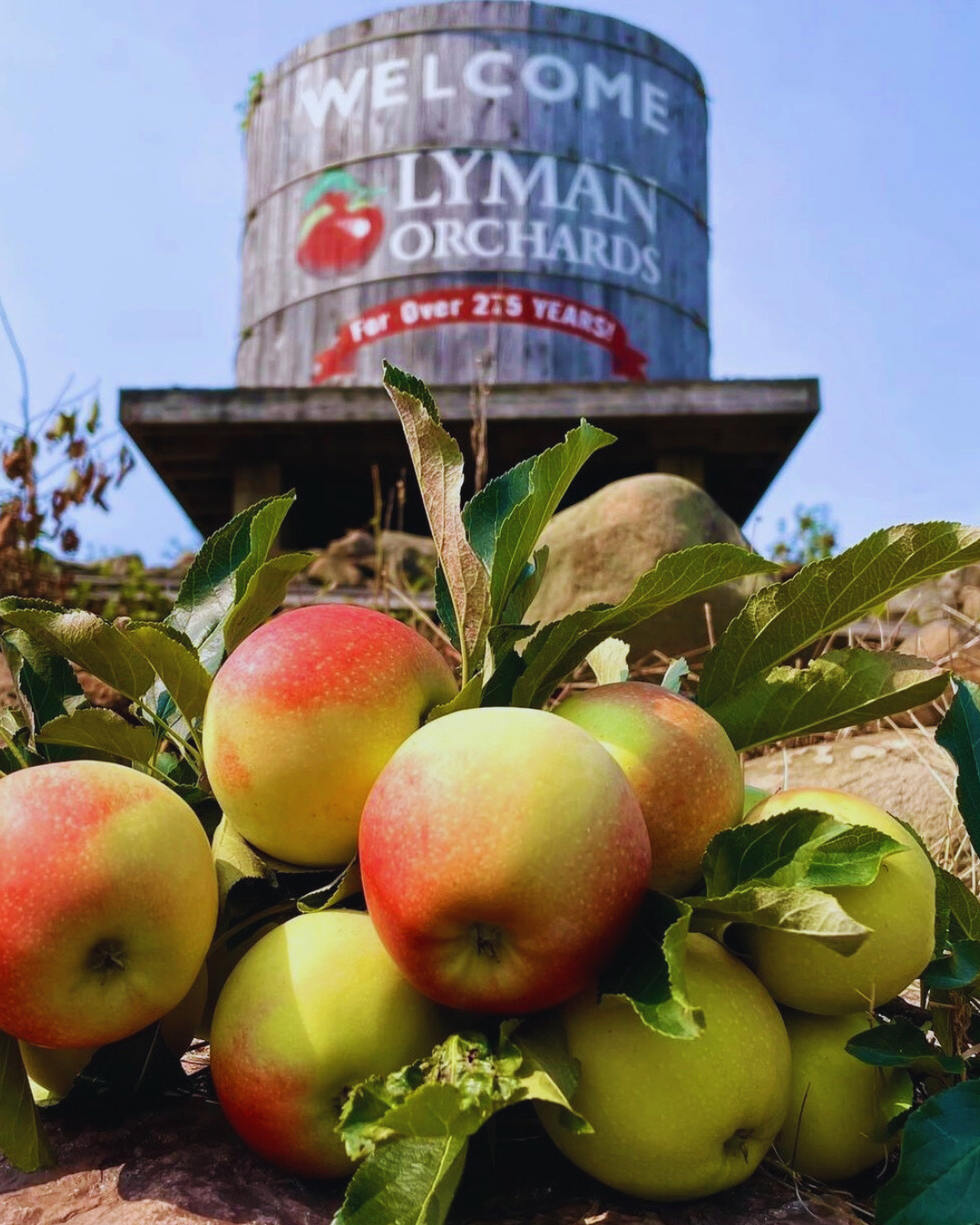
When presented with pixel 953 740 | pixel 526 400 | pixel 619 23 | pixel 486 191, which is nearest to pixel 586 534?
pixel 526 400

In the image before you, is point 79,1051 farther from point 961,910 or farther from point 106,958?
point 961,910

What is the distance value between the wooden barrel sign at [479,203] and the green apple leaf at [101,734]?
5.82 m

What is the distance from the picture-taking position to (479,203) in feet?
22.5

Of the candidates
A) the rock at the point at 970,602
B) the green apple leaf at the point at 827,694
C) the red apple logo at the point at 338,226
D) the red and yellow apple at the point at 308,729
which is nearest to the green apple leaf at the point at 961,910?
the green apple leaf at the point at 827,694

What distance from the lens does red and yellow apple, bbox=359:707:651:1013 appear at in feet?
2.28

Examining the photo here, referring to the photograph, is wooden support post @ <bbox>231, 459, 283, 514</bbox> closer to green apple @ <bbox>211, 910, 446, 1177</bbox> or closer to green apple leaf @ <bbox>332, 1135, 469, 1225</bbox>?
green apple @ <bbox>211, 910, 446, 1177</bbox>

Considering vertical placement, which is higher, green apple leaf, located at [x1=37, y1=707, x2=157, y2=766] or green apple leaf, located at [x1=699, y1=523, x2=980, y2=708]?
green apple leaf, located at [x1=699, y1=523, x2=980, y2=708]

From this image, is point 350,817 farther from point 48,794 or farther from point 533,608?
point 533,608

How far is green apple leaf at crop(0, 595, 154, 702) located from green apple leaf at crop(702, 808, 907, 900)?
49 centimetres

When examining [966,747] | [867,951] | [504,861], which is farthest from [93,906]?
[966,747]

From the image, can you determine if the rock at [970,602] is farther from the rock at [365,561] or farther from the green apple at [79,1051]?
the green apple at [79,1051]

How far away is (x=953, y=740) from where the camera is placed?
967 mm

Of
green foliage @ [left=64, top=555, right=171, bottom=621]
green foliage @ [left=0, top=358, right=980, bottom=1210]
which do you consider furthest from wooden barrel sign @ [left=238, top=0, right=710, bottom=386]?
green foliage @ [left=0, top=358, right=980, bottom=1210]

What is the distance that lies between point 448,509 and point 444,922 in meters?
0.33
